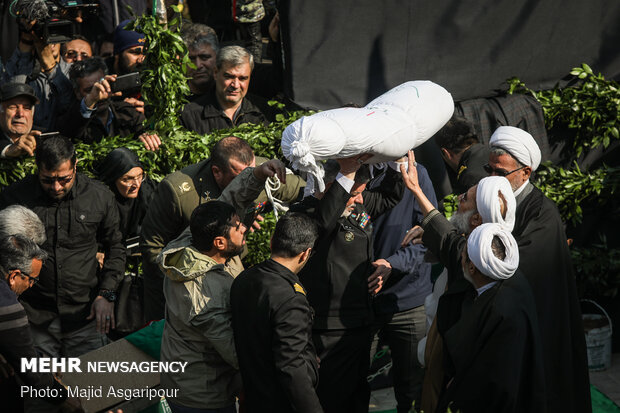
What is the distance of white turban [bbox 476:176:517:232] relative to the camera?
4.15 meters

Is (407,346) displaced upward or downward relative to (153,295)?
downward

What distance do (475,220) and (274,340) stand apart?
126cm

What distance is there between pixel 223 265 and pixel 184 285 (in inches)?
9.3

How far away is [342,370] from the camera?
4.95 metres

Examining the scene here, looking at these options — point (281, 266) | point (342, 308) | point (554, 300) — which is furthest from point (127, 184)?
point (554, 300)

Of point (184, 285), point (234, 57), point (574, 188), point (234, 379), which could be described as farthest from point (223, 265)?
point (574, 188)

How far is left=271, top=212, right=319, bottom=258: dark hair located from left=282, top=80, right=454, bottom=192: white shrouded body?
271 mm

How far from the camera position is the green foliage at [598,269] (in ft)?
22.9

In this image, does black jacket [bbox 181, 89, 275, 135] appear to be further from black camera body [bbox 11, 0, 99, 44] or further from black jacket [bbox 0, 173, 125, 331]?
black camera body [bbox 11, 0, 99, 44]

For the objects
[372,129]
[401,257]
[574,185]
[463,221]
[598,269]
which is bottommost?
[598,269]

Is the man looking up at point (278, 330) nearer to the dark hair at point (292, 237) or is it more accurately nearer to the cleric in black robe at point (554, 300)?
the dark hair at point (292, 237)

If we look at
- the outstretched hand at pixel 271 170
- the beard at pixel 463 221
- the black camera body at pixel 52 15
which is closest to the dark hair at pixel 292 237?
the outstretched hand at pixel 271 170

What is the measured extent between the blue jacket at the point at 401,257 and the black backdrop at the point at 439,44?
1593 millimetres

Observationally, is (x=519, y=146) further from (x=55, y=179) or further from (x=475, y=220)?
(x=55, y=179)
